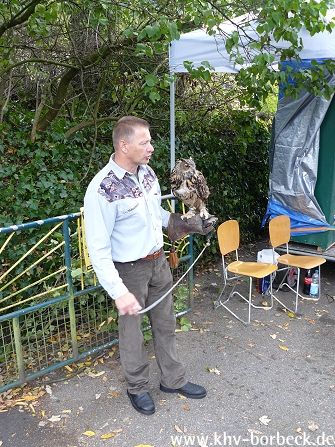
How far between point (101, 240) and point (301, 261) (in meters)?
2.86

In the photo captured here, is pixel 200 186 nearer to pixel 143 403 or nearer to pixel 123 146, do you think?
pixel 123 146

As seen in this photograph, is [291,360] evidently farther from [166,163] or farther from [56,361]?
[166,163]

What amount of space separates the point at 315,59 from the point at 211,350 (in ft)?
9.89

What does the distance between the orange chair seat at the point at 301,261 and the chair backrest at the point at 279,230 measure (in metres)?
0.18

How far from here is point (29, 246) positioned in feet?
12.6

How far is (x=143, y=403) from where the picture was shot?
115 inches

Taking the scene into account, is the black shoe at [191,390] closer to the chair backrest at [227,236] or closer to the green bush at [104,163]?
the chair backrest at [227,236]

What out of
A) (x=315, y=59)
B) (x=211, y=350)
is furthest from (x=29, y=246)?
(x=315, y=59)

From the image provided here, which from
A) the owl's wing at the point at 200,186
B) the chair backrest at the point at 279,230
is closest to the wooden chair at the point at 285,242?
the chair backrest at the point at 279,230

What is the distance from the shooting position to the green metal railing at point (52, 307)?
3.28 m

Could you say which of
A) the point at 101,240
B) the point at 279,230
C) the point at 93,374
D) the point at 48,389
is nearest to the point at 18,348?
the point at 48,389

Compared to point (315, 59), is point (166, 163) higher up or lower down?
lower down

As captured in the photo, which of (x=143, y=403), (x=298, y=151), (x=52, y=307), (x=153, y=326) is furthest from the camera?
(x=298, y=151)

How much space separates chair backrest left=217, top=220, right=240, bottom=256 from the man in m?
1.39
